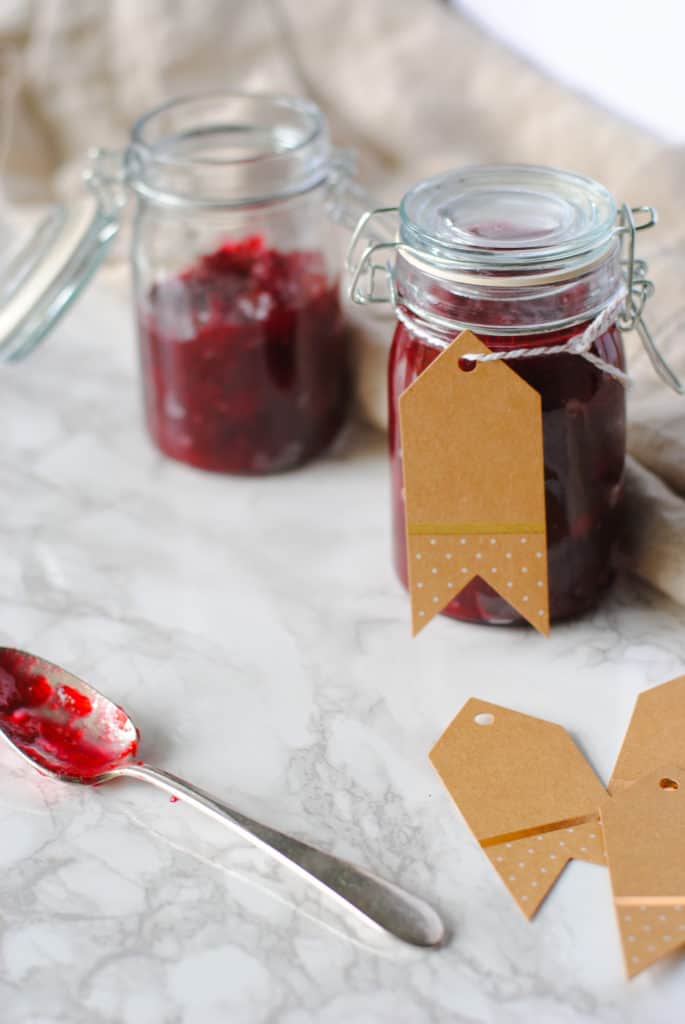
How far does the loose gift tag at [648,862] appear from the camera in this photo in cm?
62

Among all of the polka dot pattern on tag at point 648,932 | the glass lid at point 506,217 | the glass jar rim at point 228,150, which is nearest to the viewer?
the polka dot pattern on tag at point 648,932

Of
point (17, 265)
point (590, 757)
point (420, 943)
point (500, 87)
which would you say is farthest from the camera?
point (500, 87)

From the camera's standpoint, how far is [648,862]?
660 millimetres

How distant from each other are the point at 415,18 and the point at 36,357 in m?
0.57

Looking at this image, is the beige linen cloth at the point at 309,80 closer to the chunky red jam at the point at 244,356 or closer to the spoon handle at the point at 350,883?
the chunky red jam at the point at 244,356

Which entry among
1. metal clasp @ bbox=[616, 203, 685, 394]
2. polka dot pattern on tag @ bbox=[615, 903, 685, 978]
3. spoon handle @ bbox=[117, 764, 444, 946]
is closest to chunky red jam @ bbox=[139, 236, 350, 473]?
metal clasp @ bbox=[616, 203, 685, 394]

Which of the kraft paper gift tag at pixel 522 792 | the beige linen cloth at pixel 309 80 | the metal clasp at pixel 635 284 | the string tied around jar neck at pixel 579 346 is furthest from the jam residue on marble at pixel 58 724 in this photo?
the beige linen cloth at pixel 309 80

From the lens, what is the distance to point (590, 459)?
0.79 meters

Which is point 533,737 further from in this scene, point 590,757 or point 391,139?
point 391,139

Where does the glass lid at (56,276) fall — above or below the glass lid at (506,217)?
below

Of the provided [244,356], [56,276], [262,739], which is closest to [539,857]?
[262,739]

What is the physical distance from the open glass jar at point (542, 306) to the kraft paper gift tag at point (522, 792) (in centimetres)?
11

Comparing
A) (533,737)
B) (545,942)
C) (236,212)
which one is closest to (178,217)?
(236,212)

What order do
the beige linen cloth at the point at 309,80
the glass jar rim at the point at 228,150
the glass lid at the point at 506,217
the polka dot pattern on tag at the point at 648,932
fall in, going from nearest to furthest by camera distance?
the polka dot pattern on tag at the point at 648,932 < the glass lid at the point at 506,217 < the glass jar rim at the point at 228,150 < the beige linen cloth at the point at 309,80
